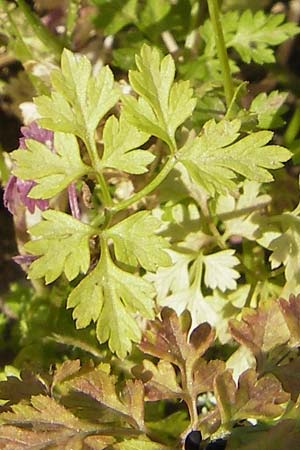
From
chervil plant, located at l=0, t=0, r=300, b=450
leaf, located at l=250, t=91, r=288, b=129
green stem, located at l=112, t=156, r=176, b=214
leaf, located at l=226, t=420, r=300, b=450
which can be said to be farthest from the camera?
leaf, located at l=250, t=91, r=288, b=129

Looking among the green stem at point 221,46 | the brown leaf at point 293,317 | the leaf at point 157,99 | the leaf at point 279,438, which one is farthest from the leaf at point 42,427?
the green stem at point 221,46

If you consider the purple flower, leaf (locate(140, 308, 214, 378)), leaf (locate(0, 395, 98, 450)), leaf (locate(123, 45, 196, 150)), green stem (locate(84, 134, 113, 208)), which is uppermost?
leaf (locate(123, 45, 196, 150))

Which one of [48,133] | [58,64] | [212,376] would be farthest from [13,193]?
[212,376]

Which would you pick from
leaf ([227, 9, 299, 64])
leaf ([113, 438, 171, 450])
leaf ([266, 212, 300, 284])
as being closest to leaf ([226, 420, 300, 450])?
leaf ([113, 438, 171, 450])

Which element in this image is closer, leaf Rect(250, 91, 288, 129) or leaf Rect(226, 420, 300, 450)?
leaf Rect(226, 420, 300, 450)

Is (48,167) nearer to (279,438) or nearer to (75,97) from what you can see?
(75,97)

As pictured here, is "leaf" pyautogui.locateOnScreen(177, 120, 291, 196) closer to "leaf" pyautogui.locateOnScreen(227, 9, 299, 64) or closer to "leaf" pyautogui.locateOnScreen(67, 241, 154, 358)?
"leaf" pyautogui.locateOnScreen(67, 241, 154, 358)

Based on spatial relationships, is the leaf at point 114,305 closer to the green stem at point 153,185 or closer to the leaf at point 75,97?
the green stem at point 153,185
